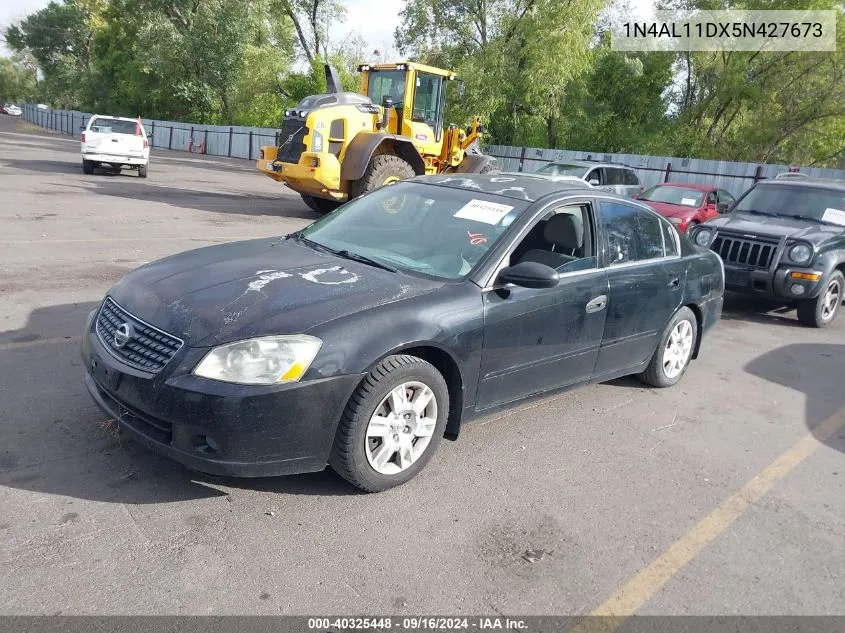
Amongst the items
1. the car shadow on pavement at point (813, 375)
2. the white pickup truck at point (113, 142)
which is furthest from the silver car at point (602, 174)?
the white pickup truck at point (113, 142)

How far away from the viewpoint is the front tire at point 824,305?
8.18 m

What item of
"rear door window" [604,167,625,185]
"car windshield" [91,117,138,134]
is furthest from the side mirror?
"car windshield" [91,117,138,134]

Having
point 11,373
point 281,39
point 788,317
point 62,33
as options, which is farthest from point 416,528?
point 62,33

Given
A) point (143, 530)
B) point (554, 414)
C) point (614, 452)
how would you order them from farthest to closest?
point (554, 414), point (614, 452), point (143, 530)

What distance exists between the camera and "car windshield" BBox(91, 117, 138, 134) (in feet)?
62.1

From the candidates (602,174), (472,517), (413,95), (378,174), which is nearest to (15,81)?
(413,95)

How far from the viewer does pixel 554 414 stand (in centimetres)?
489

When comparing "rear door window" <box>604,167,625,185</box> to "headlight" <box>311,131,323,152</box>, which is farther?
"rear door window" <box>604,167,625,185</box>

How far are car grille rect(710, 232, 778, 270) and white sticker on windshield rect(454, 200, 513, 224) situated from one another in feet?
17.1

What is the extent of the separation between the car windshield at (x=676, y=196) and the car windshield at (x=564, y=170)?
1550 mm

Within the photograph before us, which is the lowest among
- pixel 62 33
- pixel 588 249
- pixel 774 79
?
pixel 588 249

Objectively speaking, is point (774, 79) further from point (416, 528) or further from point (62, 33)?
point (62, 33)

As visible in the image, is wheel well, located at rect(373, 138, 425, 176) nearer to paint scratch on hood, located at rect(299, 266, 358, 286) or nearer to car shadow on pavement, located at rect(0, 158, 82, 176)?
paint scratch on hood, located at rect(299, 266, 358, 286)

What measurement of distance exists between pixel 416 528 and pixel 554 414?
1.88 metres
